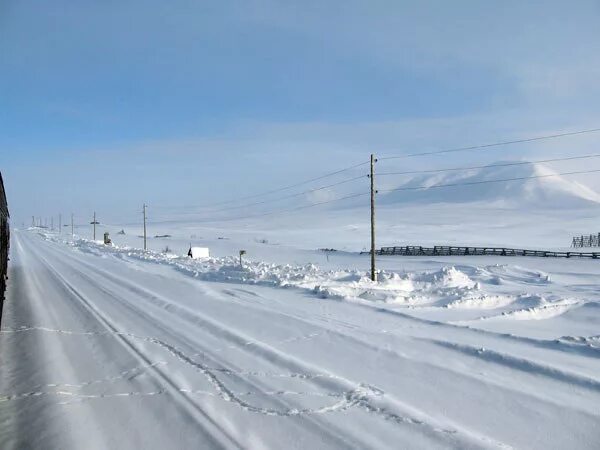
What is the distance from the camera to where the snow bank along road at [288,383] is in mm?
5160

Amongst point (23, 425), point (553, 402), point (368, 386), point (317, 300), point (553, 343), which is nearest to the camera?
point (23, 425)

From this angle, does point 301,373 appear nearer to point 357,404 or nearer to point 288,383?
point 288,383

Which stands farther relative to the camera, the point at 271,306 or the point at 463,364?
the point at 271,306

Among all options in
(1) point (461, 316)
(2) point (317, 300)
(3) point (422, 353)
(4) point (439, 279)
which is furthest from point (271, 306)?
(4) point (439, 279)

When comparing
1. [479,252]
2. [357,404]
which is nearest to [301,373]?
[357,404]

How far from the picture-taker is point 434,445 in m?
4.83

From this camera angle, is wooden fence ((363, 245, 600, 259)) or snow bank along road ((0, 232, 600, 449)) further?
wooden fence ((363, 245, 600, 259))

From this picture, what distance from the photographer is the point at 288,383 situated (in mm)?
6812

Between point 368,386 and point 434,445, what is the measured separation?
1852 mm

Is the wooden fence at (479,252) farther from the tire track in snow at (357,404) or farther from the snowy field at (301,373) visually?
the tire track in snow at (357,404)

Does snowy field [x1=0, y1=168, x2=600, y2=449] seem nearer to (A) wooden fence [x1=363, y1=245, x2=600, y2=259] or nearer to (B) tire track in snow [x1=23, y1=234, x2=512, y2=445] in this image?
(B) tire track in snow [x1=23, y1=234, x2=512, y2=445]

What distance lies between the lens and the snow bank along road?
16.9 ft

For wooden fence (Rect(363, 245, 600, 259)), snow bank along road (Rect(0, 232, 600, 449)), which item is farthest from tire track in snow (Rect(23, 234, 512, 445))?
wooden fence (Rect(363, 245, 600, 259))

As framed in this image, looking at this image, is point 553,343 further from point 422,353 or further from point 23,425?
point 23,425
